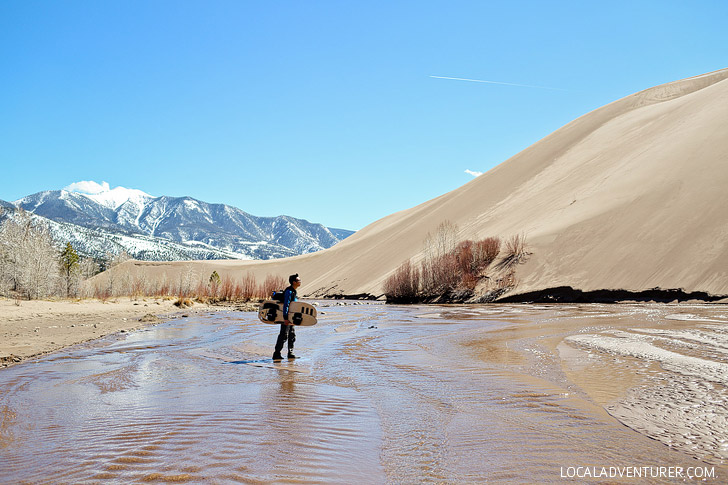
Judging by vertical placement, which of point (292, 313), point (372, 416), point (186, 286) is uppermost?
point (186, 286)

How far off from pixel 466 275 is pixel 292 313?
4276 centimetres

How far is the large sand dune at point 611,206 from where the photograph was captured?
134 ft

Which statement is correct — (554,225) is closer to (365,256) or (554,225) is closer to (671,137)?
(671,137)

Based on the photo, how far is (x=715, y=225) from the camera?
1575 inches

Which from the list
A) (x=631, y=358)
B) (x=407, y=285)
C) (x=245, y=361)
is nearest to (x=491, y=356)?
(x=631, y=358)

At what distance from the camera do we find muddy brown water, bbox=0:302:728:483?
179 inches

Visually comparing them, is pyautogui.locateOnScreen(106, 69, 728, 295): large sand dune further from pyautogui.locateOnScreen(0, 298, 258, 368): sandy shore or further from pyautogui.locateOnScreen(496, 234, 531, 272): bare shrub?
pyautogui.locateOnScreen(0, 298, 258, 368): sandy shore

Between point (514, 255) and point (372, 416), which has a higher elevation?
point (514, 255)

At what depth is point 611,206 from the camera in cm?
5259

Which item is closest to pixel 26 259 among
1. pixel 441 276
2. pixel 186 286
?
pixel 441 276

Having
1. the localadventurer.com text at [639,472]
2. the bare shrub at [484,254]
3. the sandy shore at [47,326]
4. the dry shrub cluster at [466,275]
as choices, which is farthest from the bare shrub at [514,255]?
the localadventurer.com text at [639,472]

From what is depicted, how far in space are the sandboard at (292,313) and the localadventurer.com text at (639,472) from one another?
8607 mm

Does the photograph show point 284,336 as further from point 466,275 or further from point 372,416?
point 466,275

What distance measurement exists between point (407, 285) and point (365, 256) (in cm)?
4189
